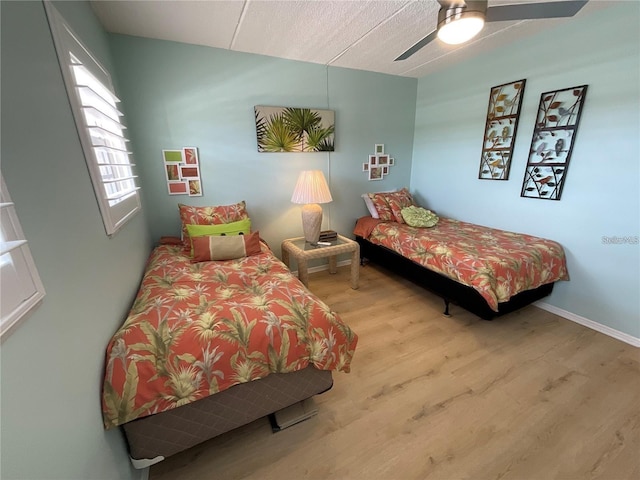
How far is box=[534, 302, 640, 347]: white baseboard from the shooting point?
194 centimetres

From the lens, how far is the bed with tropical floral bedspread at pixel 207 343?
3.38 feet

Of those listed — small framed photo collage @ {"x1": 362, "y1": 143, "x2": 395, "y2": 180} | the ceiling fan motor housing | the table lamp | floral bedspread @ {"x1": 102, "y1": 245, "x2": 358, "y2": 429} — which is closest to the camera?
floral bedspread @ {"x1": 102, "y1": 245, "x2": 358, "y2": 429}

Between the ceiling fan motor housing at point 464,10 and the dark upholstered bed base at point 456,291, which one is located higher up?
the ceiling fan motor housing at point 464,10

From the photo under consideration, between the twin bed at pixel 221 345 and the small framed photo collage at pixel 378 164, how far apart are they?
5.64ft

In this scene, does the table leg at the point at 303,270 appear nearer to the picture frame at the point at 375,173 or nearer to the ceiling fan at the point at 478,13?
the picture frame at the point at 375,173

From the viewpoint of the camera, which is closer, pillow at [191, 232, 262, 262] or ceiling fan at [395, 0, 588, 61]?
ceiling fan at [395, 0, 588, 61]

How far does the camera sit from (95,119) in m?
1.44

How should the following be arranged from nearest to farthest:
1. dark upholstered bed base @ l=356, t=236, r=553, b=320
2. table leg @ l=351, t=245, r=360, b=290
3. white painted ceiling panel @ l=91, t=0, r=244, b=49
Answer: white painted ceiling panel @ l=91, t=0, r=244, b=49 < dark upholstered bed base @ l=356, t=236, r=553, b=320 < table leg @ l=351, t=245, r=360, b=290

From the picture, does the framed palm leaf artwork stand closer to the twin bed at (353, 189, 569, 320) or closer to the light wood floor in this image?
the twin bed at (353, 189, 569, 320)

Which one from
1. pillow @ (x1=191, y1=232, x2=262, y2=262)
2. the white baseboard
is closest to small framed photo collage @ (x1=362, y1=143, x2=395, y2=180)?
pillow @ (x1=191, y1=232, x2=262, y2=262)

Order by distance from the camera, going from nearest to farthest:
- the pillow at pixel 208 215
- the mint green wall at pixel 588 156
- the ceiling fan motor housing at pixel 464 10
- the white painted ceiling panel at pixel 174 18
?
the ceiling fan motor housing at pixel 464 10, the white painted ceiling panel at pixel 174 18, the mint green wall at pixel 588 156, the pillow at pixel 208 215

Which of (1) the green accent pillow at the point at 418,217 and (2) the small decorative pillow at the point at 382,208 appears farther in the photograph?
(2) the small decorative pillow at the point at 382,208

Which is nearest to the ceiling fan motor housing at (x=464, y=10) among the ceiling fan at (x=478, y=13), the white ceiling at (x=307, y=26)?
the ceiling fan at (x=478, y=13)

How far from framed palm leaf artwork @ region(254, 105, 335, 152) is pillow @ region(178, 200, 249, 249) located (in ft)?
2.30
